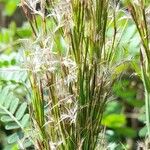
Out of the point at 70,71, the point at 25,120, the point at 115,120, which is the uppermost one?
the point at 70,71

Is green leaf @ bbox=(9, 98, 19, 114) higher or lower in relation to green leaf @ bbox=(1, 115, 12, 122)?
higher

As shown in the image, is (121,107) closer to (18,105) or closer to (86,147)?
(18,105)

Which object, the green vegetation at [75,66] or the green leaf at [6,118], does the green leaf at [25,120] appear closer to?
the green leaf at [6,118]

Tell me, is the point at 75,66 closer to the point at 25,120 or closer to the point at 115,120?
the point at 25,120

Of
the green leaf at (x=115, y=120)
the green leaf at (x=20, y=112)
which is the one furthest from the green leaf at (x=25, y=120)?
the green leaf at (x=115, y=120)

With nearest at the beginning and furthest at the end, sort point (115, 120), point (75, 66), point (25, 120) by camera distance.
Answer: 1. point (75, 66)
2. point (25, 120)
3. point (115, 120)

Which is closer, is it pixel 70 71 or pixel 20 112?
pixel 70 71

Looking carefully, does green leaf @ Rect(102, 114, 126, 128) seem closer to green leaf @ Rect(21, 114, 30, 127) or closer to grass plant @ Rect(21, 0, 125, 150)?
green leaf @ Rect(21, 114, 30, 127)

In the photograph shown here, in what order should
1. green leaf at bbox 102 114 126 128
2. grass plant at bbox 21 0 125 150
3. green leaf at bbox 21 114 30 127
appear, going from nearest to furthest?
grass plant at bbox 21 0 125 150 < green leaf at bbox 21 114 30 127 < green leaf at bbox 102 114 126 128

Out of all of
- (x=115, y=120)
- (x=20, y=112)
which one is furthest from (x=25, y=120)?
(x=115, y=120)

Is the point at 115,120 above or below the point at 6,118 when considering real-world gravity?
below

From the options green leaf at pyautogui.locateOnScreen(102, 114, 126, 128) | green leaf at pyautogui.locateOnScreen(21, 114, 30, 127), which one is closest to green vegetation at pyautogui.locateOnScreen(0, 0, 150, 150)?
green leaf at pyautogui.locateOnScreen(21, 114, 30, 127)

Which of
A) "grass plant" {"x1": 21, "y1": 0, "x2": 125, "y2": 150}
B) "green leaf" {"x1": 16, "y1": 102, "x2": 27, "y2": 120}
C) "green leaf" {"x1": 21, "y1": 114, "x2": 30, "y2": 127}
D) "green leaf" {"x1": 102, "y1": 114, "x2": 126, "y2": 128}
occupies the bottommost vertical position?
"green leaf" {"x1": 102, "y1": 114, "x2": 126, "y2": 128}
